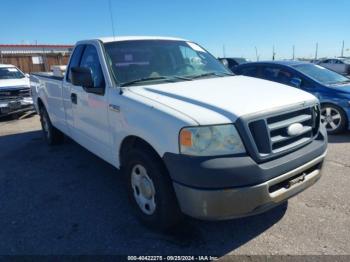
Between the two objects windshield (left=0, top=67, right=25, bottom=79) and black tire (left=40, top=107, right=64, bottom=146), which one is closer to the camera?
black tire (left=40, top=107, right=64, bottom=146)

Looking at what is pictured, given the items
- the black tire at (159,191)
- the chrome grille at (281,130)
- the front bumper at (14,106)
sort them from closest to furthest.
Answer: the chrome grille at (281,130), the black tire at (159,191), the front bumper at (14,106)

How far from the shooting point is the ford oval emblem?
116 inches

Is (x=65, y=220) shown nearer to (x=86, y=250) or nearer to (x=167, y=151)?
(x=86, y=250)

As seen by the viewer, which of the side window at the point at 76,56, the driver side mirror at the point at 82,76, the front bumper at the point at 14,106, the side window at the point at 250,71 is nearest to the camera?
the driver side mirror at the point at 82,76

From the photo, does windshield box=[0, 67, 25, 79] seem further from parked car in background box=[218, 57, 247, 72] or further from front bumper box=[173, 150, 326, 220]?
front bumper box=[173, 150, 326, 220]

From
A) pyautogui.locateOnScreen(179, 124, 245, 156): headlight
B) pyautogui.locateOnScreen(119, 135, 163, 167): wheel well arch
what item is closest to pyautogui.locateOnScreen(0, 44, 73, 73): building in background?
pyautogui.locateOnScreen(119, 135, 163, 167): wheel well arch

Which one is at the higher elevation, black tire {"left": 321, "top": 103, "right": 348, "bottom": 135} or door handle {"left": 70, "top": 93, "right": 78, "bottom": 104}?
door handle {"left": 70, "top": 93, "right": 78, "bottom": 104}

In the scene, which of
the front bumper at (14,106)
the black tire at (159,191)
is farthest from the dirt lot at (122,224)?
the front bumper at (14,106)

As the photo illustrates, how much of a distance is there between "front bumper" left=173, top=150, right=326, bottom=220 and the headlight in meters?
0.30

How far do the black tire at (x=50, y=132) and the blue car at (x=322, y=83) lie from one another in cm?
466

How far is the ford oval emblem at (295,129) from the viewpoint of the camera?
2951 millimetres

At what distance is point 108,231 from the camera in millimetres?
3406

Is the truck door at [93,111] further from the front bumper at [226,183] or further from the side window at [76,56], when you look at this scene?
the front bumper at [226,183]

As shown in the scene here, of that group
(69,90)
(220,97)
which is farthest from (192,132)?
(69,90)
